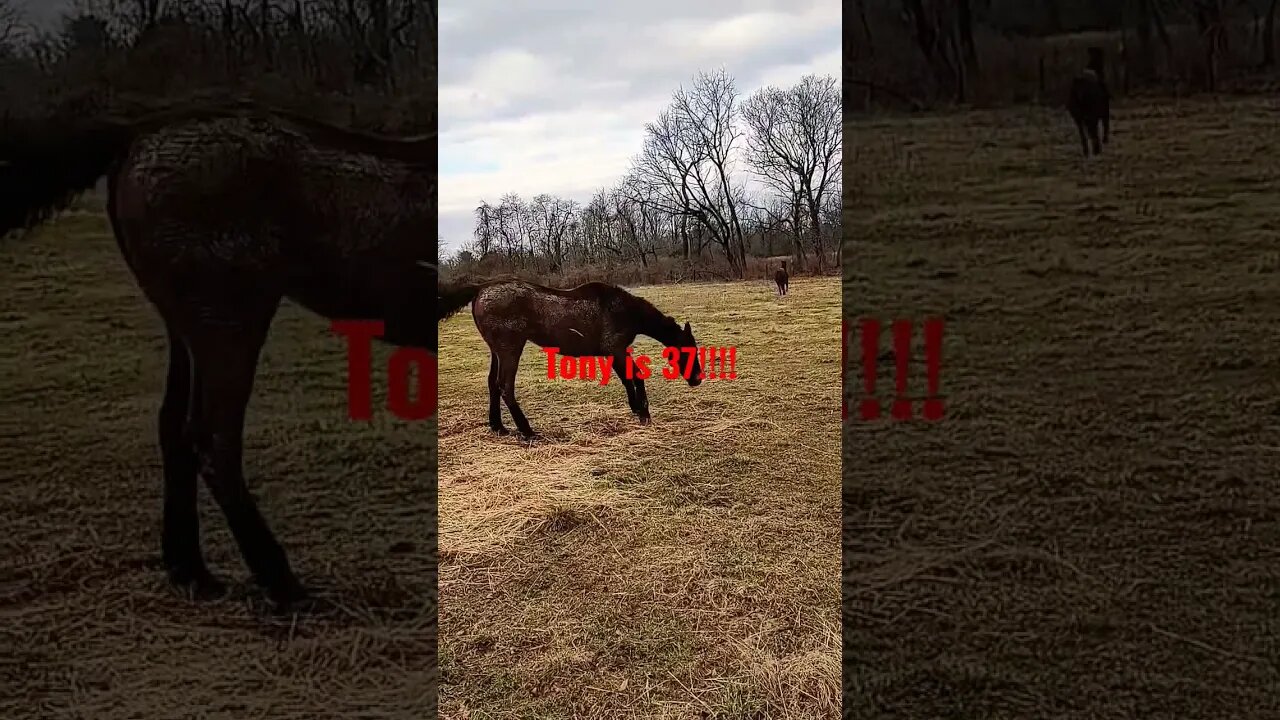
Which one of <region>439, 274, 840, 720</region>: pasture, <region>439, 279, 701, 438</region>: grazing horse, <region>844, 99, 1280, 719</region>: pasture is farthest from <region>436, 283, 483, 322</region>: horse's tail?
<region>844, 99, 1280, 719</region>: pasture

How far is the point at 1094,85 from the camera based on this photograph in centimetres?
307

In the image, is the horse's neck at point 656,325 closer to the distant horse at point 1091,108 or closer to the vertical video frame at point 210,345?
the vertical video frame at point 210,345

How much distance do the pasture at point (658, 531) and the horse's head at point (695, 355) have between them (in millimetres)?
158

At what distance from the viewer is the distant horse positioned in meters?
3.05

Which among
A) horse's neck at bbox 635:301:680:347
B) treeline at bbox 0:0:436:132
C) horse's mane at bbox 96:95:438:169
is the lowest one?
horse's neck at bbox 635:301:680:347

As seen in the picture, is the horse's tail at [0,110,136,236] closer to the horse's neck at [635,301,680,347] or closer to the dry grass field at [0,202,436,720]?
the dry grass field at [0,202,436,720]

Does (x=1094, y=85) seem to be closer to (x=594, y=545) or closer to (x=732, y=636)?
(x=732, y=636)

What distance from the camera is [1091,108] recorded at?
10.1 feet

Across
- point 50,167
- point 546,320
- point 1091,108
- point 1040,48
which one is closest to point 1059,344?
point 1091,108

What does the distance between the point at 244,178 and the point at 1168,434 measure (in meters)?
3.91

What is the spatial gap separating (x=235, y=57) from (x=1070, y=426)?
3929 mm

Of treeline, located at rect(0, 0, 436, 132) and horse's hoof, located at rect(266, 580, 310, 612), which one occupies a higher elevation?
treeline, located at rect(0, 0, 436, 132)

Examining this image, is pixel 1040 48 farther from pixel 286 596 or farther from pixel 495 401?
pixel 286 596

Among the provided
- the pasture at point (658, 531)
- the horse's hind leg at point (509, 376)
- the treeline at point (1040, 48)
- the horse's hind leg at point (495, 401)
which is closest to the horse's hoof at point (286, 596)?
the pasture at point (658, 531)
